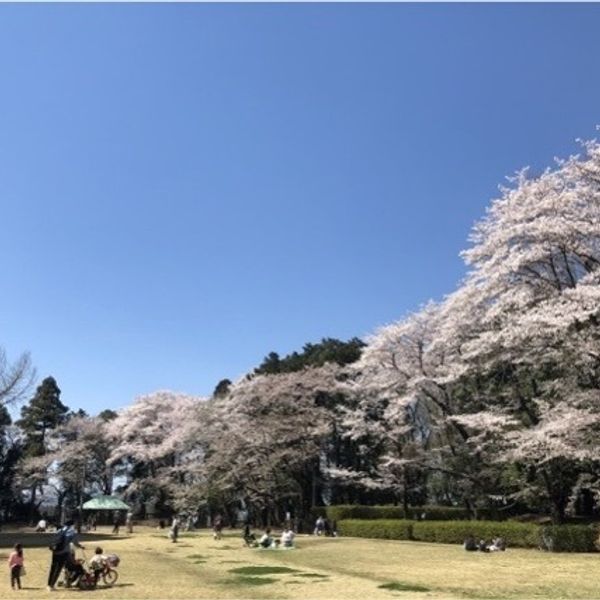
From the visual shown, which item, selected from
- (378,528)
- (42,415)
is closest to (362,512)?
(378,528)

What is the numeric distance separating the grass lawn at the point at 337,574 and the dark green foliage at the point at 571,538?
110 cm

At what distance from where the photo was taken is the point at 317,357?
5934cm

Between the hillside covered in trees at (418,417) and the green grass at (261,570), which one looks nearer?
the green grass at (261,570)

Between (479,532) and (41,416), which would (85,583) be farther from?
(41,416)

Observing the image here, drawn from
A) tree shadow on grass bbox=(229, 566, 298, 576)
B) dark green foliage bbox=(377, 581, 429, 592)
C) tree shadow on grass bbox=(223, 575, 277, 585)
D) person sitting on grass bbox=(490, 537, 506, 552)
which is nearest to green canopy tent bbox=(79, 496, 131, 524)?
person sitting on grass bbox=(490, 537, 506, 552)

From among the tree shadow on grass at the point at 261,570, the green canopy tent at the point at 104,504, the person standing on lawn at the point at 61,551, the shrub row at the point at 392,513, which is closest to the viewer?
the person standing on lawn at the point at 61,551

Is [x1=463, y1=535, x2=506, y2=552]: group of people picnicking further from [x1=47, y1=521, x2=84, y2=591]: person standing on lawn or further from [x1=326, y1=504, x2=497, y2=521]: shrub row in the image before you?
[x1=47, y1=521, x2=84, y2=591]: person standing on lawn

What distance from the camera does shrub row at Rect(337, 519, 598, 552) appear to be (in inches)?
1113

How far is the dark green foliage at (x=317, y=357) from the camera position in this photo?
2292 inches

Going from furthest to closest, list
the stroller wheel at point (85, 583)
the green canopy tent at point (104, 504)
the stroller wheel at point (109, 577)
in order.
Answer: the green canopy tent at point (104, 504) → the stroller wheel at point (109, 577) → the stroller wheel at point (85, 583)

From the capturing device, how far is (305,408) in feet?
160

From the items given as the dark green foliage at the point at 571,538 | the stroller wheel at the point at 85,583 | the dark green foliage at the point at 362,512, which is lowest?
the stroller wheel at the point at 85,583

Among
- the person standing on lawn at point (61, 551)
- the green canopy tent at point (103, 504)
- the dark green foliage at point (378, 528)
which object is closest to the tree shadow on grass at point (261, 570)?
the person standing on lawn at point (61, 551)

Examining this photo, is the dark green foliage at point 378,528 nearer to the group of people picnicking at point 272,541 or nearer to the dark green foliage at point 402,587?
the group of people picnicking at point 272,541
